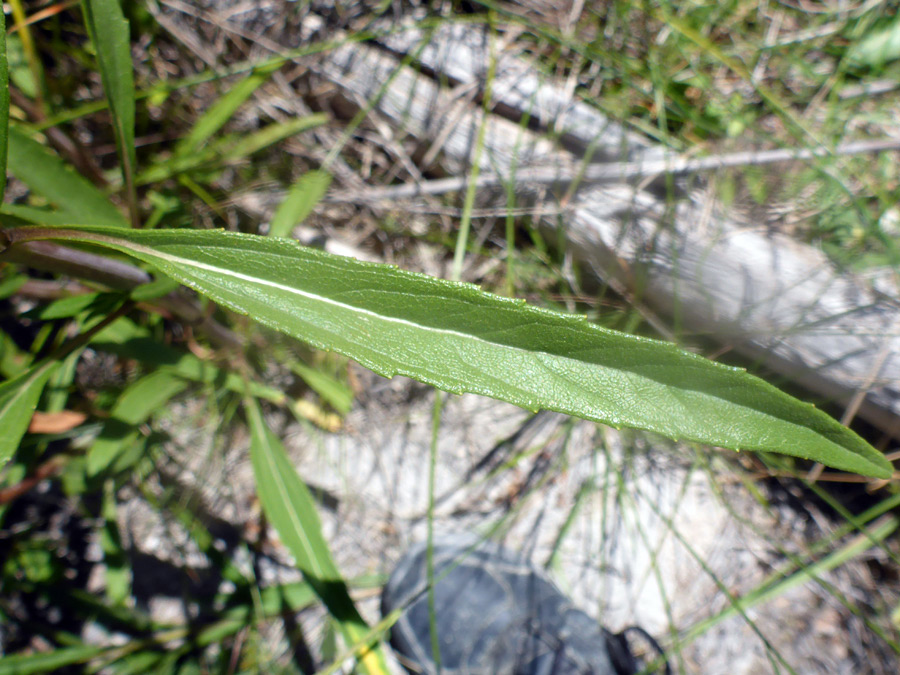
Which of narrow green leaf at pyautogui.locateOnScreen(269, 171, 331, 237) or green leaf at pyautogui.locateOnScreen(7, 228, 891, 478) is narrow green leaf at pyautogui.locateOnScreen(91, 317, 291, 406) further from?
green leaf at pyautogui.locateOnScreen(7, 228, 891, 478)

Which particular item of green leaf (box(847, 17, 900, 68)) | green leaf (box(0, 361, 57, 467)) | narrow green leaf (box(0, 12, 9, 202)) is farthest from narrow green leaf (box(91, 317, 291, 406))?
green leaf (box(847, 17, 900, 68))

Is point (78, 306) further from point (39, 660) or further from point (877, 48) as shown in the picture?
point (877, 48)

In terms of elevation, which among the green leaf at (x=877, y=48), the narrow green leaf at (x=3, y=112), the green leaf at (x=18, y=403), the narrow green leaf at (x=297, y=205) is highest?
the green leaf at (x=877, y=48)

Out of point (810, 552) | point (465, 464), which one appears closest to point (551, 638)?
point (465, 464)

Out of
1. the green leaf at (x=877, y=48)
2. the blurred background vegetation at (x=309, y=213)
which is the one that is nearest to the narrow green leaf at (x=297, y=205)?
the blurred background vegetation at (x=309, y=213)

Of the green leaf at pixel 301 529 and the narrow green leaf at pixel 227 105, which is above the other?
the narrow green leaf at pixel 227 105

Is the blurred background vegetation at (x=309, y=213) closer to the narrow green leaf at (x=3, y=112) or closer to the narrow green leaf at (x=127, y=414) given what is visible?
the narrow green leaf at (x=127, y=414)

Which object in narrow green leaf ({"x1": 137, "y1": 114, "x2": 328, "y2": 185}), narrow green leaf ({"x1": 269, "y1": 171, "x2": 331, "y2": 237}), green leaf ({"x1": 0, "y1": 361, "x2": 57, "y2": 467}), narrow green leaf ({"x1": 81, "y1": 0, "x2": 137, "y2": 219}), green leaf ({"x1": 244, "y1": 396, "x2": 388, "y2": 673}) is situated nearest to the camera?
green leaf ({"x1": 0, "y1": 361, "x2": 57, "y2": 467})
